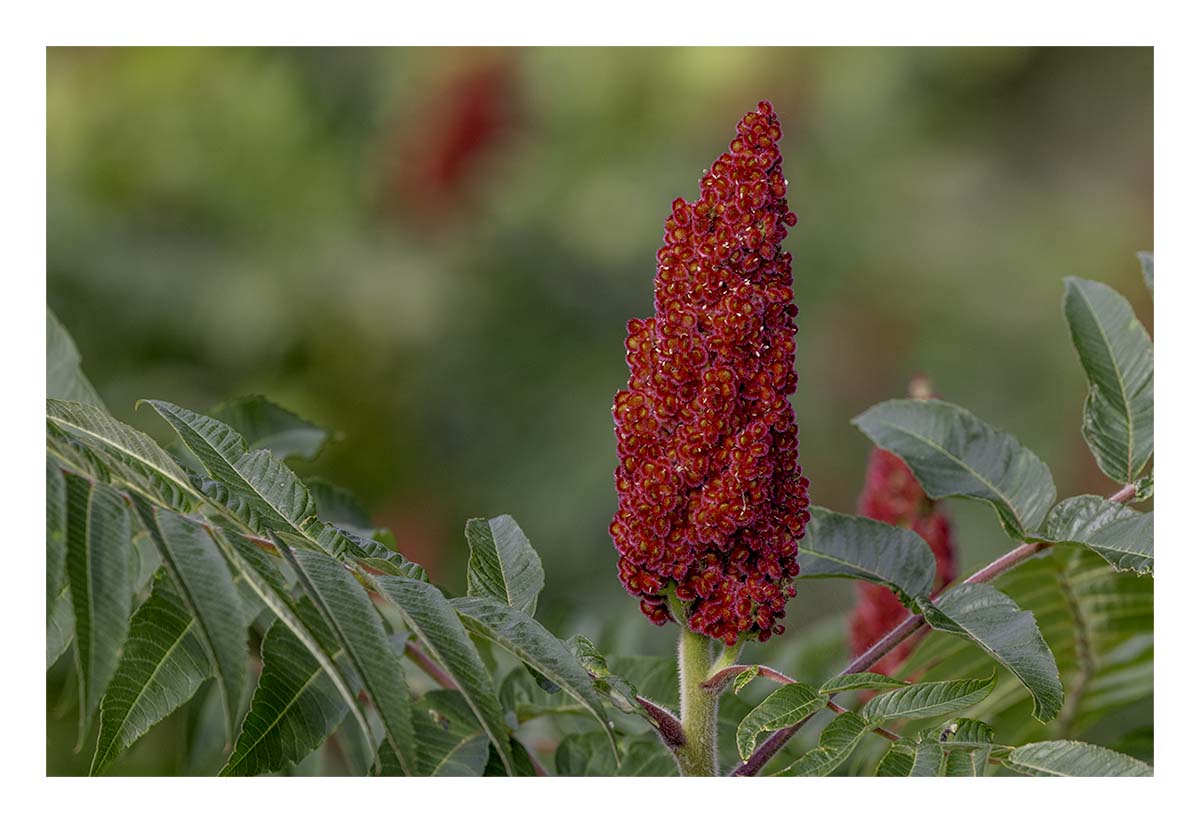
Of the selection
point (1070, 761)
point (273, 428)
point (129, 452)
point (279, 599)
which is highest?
point (273, 428)

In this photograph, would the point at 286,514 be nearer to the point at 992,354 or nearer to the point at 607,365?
the point at 607,365

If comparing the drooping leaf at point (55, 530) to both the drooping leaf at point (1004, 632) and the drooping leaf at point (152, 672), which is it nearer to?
the drooping leaf at point (152, 672)

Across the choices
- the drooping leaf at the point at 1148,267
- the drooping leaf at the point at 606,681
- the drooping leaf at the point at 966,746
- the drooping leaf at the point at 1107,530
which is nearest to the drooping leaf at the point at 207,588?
the drooping leaf at the point at 606,681

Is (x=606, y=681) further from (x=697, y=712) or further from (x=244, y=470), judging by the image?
(x=244, y=470)

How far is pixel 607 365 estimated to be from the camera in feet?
11.3

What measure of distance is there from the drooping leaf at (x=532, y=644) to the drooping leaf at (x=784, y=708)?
0.13 m

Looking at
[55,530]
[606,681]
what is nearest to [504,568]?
[606,681]

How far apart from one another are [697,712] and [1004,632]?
243 mm

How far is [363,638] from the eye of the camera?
732 mm

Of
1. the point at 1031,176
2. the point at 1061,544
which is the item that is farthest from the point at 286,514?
the point at 1031,176

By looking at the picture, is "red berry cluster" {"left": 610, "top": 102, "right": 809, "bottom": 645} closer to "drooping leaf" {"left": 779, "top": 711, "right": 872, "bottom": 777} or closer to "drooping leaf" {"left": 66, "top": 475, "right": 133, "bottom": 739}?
"drooping leaf" {"left": 779, "top": 711, "right": 872, "bottom": 777}

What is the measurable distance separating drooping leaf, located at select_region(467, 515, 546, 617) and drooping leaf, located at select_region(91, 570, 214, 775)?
0.21m

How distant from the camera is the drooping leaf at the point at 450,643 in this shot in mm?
768
